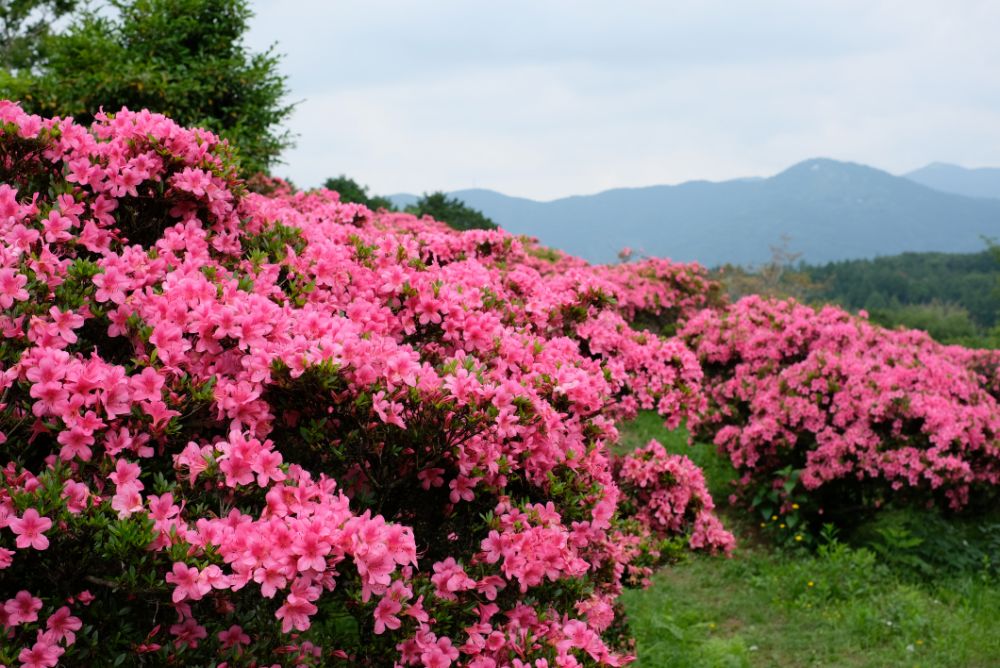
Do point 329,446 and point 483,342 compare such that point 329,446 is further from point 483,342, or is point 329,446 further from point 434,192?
point 434,192

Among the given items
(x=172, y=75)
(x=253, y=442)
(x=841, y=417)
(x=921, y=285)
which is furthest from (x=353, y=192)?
(x=921, y=285)

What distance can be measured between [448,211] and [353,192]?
1.94m

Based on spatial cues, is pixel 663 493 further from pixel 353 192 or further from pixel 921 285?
pixel 921 285

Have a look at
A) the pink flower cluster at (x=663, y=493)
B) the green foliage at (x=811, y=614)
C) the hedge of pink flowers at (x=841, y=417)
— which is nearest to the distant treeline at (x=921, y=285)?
the hedge of pink flowers at (x=841, y=417)

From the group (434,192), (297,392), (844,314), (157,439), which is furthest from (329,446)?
(434,192)

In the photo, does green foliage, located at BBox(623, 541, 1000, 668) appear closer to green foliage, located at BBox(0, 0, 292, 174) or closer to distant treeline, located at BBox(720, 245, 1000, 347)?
green foliage, located at BBox(0, 0, 292, 174)

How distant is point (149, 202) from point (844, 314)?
756 cm

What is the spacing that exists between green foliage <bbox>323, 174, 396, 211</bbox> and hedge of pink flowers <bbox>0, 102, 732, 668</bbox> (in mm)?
12468

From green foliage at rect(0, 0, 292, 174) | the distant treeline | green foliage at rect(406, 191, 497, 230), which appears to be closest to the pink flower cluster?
green foliage at rect(0, 0, 292, 174)

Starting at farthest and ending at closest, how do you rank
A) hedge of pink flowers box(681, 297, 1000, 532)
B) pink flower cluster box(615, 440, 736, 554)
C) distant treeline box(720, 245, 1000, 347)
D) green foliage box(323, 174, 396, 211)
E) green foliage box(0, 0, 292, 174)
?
distant treeline box(720, 245, 1000, 347), green foliage box(323, 174, 396, 211), green foliage box(0, 0, 292, 174), hedge of pink flowers box(681, 297, 1000, 532), pink flower cluster box(615, 440, 736, 554)

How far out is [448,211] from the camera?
16.2 m

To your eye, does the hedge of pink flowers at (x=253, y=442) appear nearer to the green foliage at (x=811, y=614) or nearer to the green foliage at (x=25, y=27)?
the green foliage at (x=811, y=614)

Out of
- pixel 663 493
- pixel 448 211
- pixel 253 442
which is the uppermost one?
pixel 448 211

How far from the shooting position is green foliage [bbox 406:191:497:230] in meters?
15.9
